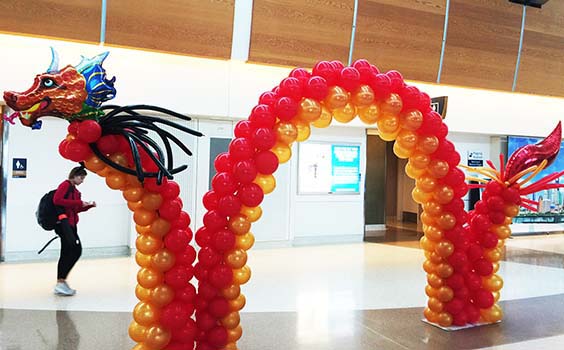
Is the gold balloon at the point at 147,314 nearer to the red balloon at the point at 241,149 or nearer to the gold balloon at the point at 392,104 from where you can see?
the red balloon at the point at 241,149

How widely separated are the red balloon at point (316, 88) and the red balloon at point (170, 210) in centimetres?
135

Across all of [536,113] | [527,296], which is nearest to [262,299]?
[527,296]

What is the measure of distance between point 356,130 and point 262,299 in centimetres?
508

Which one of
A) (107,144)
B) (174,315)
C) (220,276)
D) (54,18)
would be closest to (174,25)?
(54,18)

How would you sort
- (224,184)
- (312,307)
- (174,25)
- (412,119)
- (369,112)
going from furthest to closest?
(174,25)
(312,307)
(412,119)
(369,112)
(224,184)

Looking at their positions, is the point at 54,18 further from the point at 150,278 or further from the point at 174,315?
the point at 174,315

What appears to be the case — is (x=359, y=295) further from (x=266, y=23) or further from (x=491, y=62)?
(x=491, y=62)

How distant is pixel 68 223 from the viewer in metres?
A: 5.38

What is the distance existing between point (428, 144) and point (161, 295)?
261cm

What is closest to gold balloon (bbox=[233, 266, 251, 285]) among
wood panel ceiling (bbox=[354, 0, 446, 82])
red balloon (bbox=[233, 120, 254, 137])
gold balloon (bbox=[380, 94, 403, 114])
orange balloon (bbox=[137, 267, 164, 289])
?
orange balloon (bbox=[137, 267, 164, 289])

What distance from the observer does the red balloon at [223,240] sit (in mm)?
3596

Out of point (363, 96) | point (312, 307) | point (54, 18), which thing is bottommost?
point (312, 307)

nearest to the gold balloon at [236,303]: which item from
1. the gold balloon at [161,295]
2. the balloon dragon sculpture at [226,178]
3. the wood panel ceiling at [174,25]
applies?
the balloon dragon sculpture at [226,178]

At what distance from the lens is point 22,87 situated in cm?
662
